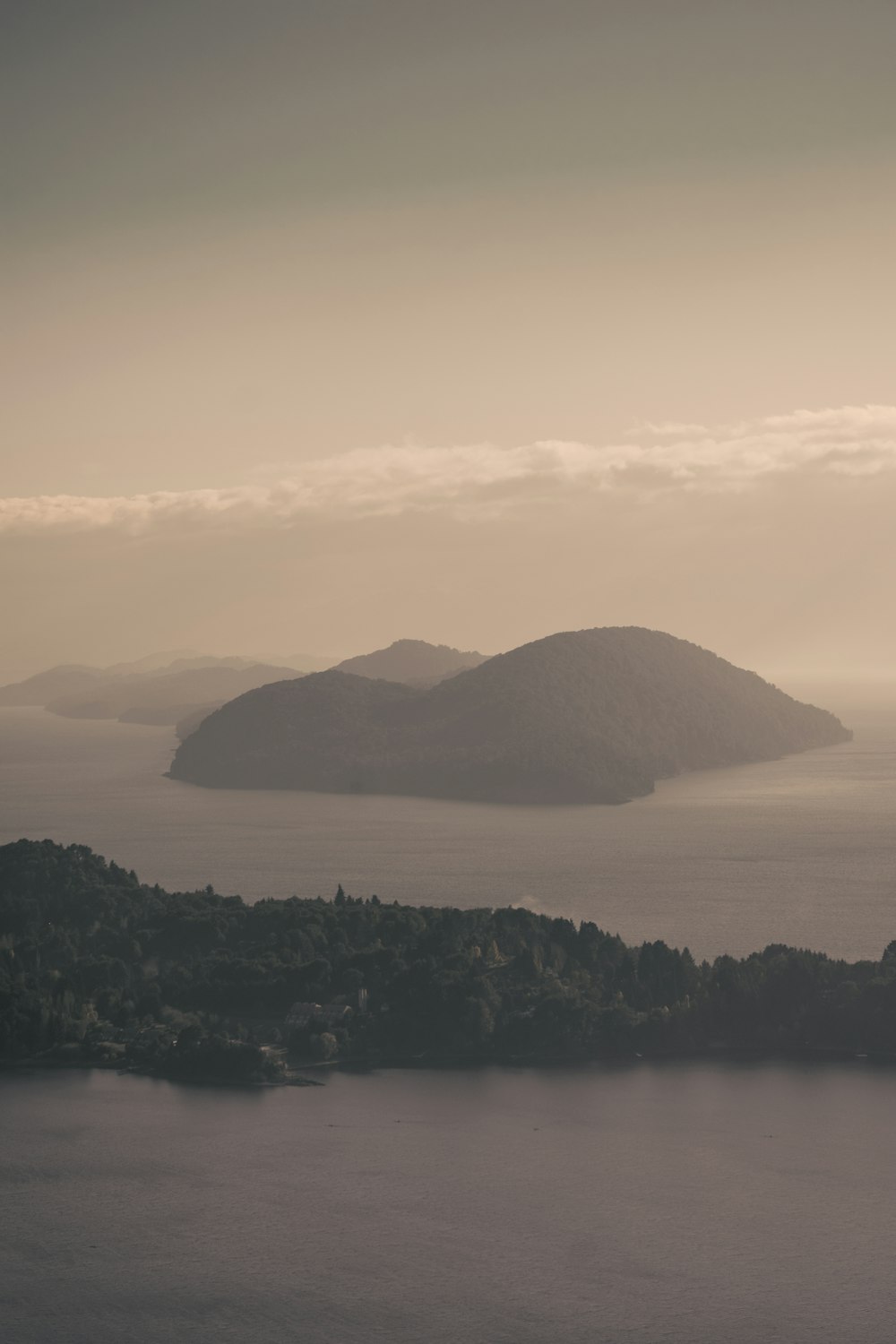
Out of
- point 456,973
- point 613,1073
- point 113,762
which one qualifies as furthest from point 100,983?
point 113,762

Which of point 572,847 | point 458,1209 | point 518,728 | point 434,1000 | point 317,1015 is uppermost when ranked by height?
point 518,728

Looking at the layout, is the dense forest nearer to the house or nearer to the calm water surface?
the house

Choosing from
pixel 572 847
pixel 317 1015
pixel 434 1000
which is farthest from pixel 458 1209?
pixel 572 847

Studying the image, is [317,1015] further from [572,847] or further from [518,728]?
[518,728]

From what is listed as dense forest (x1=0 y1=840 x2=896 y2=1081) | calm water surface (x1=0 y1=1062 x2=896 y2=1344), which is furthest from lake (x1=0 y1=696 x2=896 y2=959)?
calm water surface (x1=0 y1=1062 x2=896 y2=1344)

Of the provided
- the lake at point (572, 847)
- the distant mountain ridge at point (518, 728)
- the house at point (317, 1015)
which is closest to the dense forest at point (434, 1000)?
the house at point (317, 1015)

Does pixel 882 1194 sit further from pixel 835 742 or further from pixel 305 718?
pixel 835 742
